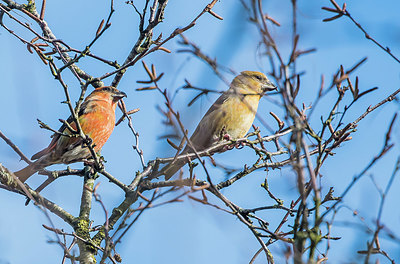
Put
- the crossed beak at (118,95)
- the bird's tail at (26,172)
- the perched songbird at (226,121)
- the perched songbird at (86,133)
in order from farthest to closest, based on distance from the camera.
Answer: the crossed beak at (118,95) < the perched songbird at (226,121) < the perched songbird at (86,133) < the bird's tail at (26,172)

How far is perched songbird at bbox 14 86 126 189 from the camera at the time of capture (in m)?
5.42

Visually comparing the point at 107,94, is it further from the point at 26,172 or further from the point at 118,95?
the point at 26,172

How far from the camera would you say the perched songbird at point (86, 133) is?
542cm

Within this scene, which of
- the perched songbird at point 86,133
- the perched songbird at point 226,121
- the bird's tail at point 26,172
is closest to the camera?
the bird's tail at point 26,172

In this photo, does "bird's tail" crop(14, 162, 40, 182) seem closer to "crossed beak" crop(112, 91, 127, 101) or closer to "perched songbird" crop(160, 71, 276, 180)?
"crossed beak" crop(112, 91, 127, 101)

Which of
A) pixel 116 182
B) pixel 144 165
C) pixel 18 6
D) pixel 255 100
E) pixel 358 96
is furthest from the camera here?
pixel 255 100

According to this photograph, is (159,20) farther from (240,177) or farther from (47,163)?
(47,163)

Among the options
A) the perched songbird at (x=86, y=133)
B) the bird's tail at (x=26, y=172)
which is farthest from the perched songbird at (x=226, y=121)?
the bird's tail at (x=26, y=172)

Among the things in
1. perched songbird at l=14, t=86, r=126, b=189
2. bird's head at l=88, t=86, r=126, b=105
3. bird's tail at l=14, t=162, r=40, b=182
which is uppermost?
bird's head at l=88, t=86, r=126, b=105

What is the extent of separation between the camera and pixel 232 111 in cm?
595

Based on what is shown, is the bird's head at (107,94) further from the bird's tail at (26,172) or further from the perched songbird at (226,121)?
the bird's tail at (26,172)

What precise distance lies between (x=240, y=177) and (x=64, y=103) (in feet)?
6.06

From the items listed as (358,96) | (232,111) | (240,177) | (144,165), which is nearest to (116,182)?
(144,165)

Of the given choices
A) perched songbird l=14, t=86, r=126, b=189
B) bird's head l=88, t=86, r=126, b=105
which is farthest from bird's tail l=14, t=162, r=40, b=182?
bird's head l=88, t=86, r=126, b=105
